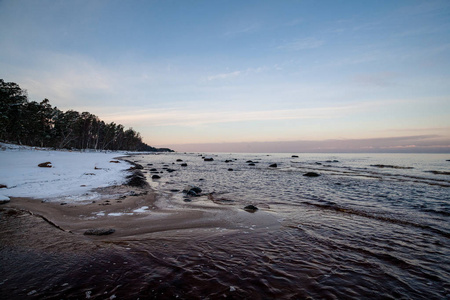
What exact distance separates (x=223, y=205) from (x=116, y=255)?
5602 millimetres

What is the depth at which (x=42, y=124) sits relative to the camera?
2527 inches

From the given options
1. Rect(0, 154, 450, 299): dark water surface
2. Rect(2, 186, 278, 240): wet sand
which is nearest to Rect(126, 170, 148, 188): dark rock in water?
Result: Rect(2, 186, 278, 240): wet sand

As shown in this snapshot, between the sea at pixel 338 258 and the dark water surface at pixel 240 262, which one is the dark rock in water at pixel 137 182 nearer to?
the dark water surface at pixel 240 262

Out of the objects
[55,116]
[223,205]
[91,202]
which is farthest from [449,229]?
[55,116]

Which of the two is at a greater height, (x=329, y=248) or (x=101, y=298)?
(x=101, y=298)

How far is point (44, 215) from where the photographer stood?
21.3ft

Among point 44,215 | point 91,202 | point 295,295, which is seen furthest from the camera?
point 91,202

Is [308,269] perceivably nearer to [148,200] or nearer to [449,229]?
[449,229]

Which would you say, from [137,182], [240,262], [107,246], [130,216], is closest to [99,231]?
[107,246]

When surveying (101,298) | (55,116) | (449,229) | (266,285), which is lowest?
(449,229)

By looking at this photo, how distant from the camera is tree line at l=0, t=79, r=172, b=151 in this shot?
4469cm

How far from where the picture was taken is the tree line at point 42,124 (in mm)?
44688

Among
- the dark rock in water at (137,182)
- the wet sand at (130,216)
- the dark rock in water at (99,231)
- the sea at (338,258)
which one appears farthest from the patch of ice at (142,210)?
the dark rock in water at (137,182)

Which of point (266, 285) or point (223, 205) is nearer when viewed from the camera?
point (266, 285)
